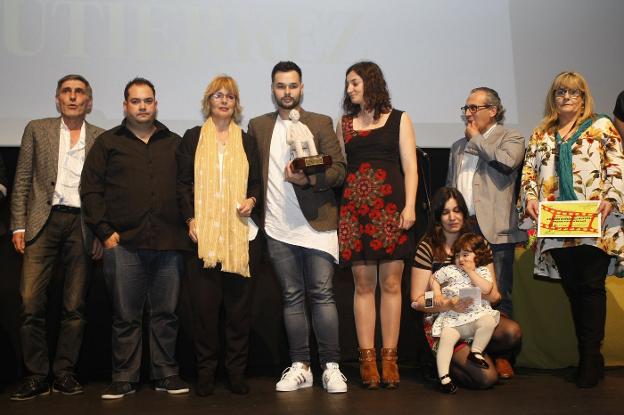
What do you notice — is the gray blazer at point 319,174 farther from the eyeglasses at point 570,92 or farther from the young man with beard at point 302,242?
the eyeglasses at point 570,92

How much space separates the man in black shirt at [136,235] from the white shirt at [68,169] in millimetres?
183

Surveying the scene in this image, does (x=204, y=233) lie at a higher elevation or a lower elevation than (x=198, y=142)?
lower

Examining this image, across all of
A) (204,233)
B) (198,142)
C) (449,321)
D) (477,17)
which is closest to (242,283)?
(204,233)

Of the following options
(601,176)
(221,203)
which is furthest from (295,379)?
(601,176)

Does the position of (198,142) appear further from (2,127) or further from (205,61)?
(2,127)

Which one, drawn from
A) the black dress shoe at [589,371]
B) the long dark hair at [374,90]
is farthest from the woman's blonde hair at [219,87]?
the black dress shoe at [589,371]

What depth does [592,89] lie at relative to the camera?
14.6ft

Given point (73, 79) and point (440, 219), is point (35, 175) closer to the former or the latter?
point (73, 79)

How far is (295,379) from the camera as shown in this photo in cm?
329

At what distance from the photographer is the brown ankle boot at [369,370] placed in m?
3.27

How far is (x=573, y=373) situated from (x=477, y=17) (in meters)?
2.20

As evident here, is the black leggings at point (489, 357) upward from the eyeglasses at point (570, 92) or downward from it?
downward

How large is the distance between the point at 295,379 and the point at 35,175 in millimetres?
1608

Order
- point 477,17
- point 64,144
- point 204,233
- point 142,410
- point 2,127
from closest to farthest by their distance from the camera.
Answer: point 142,410
point 204,233
point 64,144
point 2,127
point 477,17
